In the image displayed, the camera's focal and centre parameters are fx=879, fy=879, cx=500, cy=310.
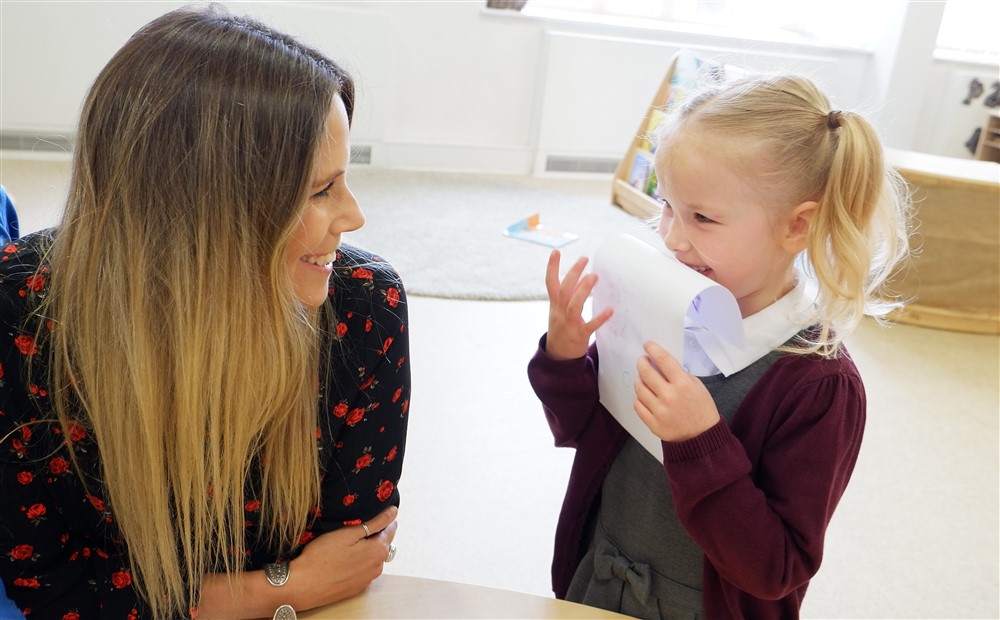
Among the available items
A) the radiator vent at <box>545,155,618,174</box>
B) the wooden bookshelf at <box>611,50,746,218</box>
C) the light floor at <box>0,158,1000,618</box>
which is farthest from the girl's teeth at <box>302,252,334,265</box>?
the radiator vent at <box>545,155,618,174</box>

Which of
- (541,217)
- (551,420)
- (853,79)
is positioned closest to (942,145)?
(853,79)

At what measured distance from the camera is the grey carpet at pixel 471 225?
338 cm

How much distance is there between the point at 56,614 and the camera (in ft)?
2.96

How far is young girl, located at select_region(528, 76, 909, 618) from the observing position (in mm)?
941

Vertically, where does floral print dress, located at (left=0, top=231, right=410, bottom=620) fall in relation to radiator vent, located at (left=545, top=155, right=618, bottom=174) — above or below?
above

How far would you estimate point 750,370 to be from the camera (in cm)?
105

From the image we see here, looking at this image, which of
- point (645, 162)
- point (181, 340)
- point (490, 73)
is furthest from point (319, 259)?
point (490, 73)

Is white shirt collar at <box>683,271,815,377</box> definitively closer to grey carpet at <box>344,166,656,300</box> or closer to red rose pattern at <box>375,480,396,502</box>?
red rose pattern at <box>375,480,396,502</box>

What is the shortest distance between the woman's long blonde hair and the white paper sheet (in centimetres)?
36

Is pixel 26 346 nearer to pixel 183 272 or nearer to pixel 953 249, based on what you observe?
pixel 183 272

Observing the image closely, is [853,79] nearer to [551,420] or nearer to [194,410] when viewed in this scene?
[551,420]

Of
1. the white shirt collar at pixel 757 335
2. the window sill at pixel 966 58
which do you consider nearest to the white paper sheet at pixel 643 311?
the white shirt collar at pixel 757 335

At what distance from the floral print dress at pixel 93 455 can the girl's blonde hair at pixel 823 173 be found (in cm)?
45

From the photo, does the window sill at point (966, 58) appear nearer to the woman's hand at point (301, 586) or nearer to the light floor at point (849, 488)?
the light floor at point (849, 488)
